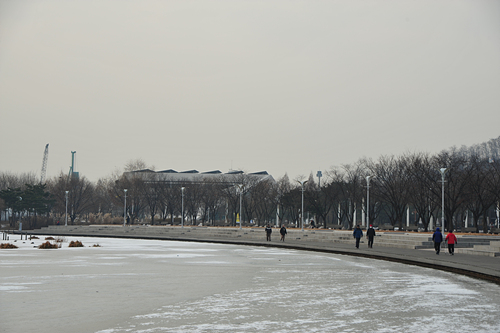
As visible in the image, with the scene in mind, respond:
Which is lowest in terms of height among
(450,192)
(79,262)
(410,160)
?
(79,262)

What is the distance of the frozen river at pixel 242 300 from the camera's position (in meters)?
9.32

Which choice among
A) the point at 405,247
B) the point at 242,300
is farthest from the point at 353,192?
the point at 242,300

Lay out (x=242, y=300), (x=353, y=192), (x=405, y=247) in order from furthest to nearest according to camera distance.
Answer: (x=353, y=192)
(x=405, y=247)
(x=242, y=300)

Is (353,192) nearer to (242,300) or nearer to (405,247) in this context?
(405,247)

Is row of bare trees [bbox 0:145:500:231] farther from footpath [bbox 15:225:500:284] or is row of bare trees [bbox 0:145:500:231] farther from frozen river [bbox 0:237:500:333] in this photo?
frozen river [bbox 0:237:500:333]

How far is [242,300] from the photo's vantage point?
12164mm

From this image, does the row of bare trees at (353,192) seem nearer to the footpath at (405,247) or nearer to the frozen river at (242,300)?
the footpath at (405,247)

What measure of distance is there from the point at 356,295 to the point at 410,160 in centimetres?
5471

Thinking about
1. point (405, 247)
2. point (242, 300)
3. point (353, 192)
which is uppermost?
point (353, 192)

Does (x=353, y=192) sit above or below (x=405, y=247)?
above

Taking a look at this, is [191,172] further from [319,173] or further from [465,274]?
[465,274]

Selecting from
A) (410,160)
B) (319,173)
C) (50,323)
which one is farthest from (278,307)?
(319,173)

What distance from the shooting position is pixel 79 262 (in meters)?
22.7

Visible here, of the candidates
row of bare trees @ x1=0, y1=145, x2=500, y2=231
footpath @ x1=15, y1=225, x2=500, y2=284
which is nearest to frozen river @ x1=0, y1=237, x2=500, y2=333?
footpath @ x1=15, y1=225, x2=500, y2=284
